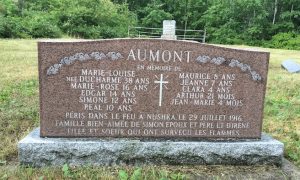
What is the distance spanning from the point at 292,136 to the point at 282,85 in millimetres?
4124

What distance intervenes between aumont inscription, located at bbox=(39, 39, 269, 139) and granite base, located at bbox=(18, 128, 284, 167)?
0.57ft

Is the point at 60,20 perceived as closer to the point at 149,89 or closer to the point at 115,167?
the point at 149,89

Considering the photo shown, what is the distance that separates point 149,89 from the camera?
4789mm

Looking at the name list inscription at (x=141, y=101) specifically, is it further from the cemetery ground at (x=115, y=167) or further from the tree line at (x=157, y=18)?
the tree line at (x=157, y=18)

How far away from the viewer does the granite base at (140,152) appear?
4.58 metres

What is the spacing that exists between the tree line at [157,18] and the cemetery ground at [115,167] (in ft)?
45.0

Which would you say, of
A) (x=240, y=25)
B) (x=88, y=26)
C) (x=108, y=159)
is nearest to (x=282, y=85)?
(x=108, y=159)

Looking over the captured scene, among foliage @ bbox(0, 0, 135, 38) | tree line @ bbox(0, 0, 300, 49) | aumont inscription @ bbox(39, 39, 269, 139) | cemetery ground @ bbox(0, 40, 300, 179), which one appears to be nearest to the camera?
cemetery ground @ bbox(0, 40, 300, 179)

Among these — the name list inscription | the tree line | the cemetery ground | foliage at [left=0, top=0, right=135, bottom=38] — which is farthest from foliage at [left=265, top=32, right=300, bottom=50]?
the name list inscription

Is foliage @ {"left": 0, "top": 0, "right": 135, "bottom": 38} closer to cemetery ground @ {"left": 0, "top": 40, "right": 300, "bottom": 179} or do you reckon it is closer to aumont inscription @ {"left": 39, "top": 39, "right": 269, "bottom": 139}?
cemetery ground @ {"left": 0, "top": 40, "right": 300, "bottom": 179}

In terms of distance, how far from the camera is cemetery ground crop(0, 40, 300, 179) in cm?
440

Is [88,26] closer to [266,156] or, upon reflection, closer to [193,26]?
[193,26]

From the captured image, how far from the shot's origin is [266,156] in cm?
485

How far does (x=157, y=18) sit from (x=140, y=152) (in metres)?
40.2
